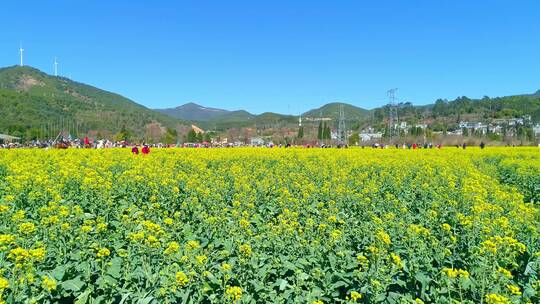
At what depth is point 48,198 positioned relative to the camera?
894 cm

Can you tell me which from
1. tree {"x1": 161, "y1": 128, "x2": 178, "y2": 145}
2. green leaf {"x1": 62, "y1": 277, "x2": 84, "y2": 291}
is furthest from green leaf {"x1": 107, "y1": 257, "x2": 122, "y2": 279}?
tree {"x1": 161, "y1": 128, "x2": 178, "y2": 145}

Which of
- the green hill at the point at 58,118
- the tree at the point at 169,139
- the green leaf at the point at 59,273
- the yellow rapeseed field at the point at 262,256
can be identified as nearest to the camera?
the yellow rapeseed field at the point at 262,256

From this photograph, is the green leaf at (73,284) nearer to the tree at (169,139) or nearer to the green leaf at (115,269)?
the green leaf at (115,269)

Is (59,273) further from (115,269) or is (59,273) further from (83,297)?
(83,297)

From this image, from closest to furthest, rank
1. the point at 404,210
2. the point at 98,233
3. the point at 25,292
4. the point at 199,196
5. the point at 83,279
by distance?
the point at 25,292
the point at 83,279
the point at 98,233
the point at 404,210
the point at 199,196

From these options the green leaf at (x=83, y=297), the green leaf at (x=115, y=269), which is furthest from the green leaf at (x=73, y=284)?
the green leaf at (x=115, y=269)

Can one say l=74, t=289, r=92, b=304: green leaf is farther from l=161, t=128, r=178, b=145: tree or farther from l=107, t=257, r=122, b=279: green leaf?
l=161, t=128, r=178, b=145: tree

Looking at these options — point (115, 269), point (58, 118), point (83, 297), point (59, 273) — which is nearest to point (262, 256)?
point (115, 269)

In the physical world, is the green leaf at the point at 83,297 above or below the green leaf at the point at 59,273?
below

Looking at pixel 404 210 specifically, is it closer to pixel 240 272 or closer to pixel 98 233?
pixel 240 272

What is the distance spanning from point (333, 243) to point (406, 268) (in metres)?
1.01

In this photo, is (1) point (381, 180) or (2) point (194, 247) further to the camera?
(1) point (381, 180)

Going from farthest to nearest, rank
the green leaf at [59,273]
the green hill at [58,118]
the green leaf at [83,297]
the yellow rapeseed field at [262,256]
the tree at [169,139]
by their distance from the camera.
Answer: the green hill at [58,118], the tree at [169,139], the green leaf at [59,273], the yellow rapeseed field at [262,256], the green leaf at [83,297]

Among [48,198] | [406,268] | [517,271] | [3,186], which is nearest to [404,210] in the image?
[517,271]
